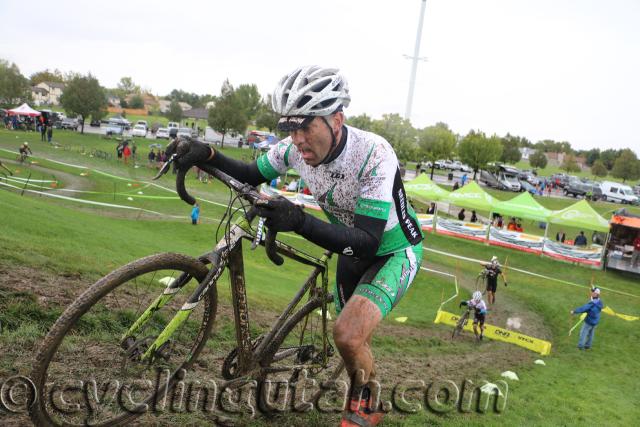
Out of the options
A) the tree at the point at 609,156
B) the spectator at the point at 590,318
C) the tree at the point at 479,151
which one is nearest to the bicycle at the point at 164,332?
the spectator at the point at 590,318

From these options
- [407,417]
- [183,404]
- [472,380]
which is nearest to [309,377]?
[407,417]

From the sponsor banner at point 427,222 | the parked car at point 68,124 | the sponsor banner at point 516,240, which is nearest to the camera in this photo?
the sponsor banner at point 516,240

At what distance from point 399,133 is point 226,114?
3040cm

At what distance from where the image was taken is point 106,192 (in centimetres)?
3800

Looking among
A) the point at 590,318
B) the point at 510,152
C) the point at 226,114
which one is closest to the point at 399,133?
the point at 226,114

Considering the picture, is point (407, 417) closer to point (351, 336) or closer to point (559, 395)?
point (351, 336)

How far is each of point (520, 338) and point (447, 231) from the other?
21362 mm

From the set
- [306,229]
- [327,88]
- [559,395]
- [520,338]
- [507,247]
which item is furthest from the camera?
[507,247]

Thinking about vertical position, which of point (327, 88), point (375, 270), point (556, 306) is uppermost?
point (327, 88)

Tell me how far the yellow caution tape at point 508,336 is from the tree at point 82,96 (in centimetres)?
7290

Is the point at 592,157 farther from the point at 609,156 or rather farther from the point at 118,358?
the point at 118,358

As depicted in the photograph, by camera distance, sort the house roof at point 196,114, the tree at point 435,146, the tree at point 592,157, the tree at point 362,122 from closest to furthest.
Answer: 1. the tree at point 435,146
2. the tree at point 362,122
3. the house roof at point 196,114
4. the tree at point 592,157

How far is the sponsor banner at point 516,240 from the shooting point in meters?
35.6

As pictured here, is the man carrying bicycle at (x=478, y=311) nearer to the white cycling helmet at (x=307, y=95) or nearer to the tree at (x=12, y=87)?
the white cycling helmet at (x=307, y=95)
